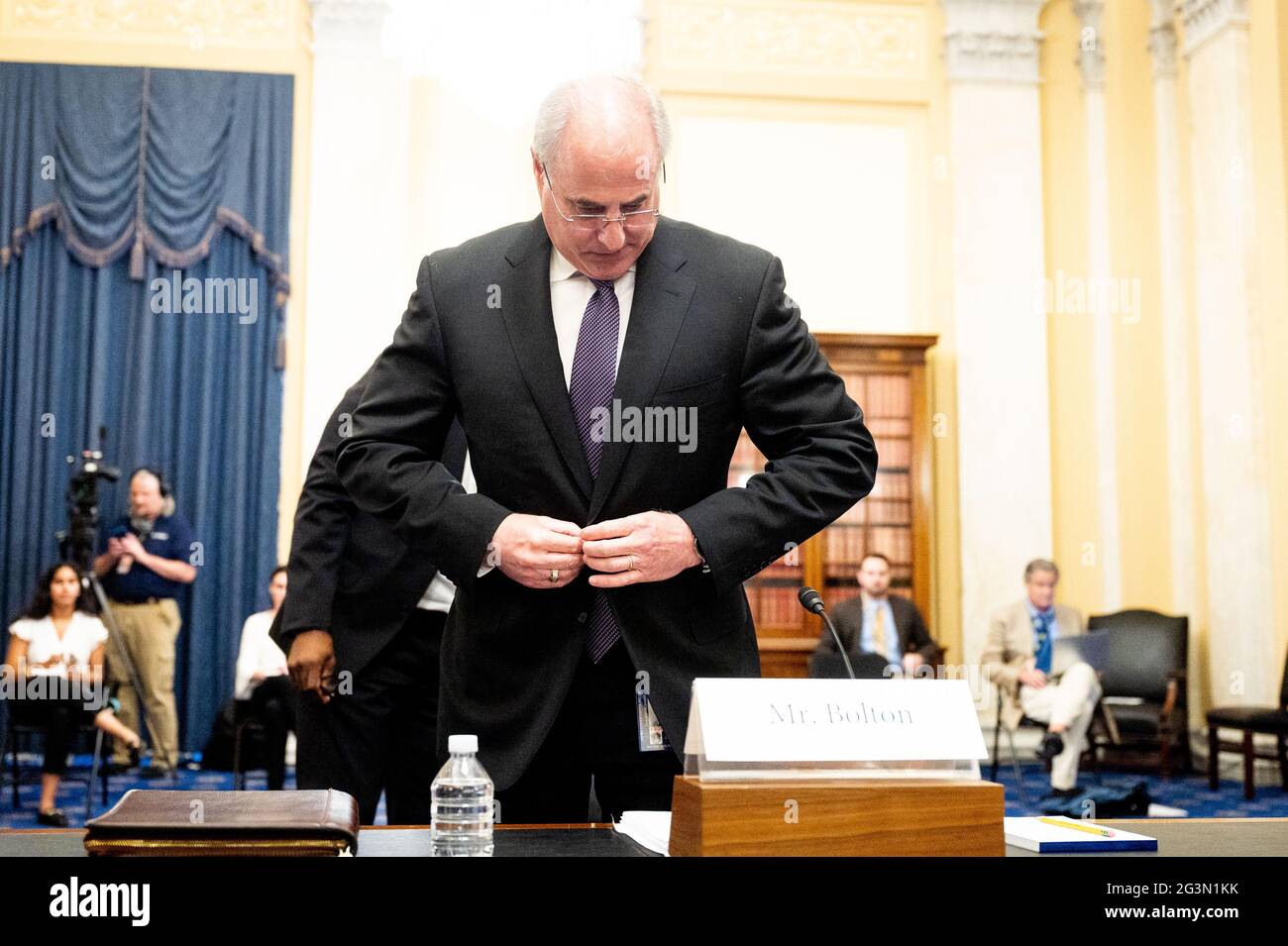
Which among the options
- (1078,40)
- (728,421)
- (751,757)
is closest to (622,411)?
(728,421)

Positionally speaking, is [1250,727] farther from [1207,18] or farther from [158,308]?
[158,308]

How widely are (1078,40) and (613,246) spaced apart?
8145 millimetres

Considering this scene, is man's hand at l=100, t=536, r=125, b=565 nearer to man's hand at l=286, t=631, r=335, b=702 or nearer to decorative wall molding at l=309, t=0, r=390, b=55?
decorative wall molding at l=309, t=0, r=390, b=55

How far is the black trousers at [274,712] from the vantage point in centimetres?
552

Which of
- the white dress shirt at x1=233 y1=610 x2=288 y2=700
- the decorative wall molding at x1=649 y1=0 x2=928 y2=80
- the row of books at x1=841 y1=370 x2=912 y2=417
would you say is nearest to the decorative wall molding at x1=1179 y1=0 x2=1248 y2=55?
the decorative wall molding at x1=649 y1=0 x2=928 y2=80

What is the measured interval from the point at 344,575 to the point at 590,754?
1.13 m

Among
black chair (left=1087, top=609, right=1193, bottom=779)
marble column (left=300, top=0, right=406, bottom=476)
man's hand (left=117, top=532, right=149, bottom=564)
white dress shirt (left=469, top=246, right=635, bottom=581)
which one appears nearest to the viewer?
white dress shirt (left=469, top=246, right=635, bottom=581)

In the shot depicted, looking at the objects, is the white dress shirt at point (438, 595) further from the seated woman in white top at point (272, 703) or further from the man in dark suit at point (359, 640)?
the seated woman in white top at point (272, 703)

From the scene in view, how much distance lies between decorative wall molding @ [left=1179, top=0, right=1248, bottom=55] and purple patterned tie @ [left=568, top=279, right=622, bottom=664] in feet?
24.2

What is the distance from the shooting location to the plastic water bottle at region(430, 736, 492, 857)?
128 cm

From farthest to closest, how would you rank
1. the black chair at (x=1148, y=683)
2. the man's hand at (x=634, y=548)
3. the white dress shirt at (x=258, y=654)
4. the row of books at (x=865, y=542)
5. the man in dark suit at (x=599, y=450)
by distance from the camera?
the row of books at (x=865, y=542)
the black chair at (x=1148, y=683)
the white dress shirt at (x=258, y=654)
the man in dark suit at (x=599, y=450)
the man's hand at (x=634, y=548)

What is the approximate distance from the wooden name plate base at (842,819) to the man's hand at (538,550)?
1.35 feet

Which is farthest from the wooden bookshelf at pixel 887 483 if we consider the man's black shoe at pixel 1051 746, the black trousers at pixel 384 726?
the black trousers at pixel 384 726
